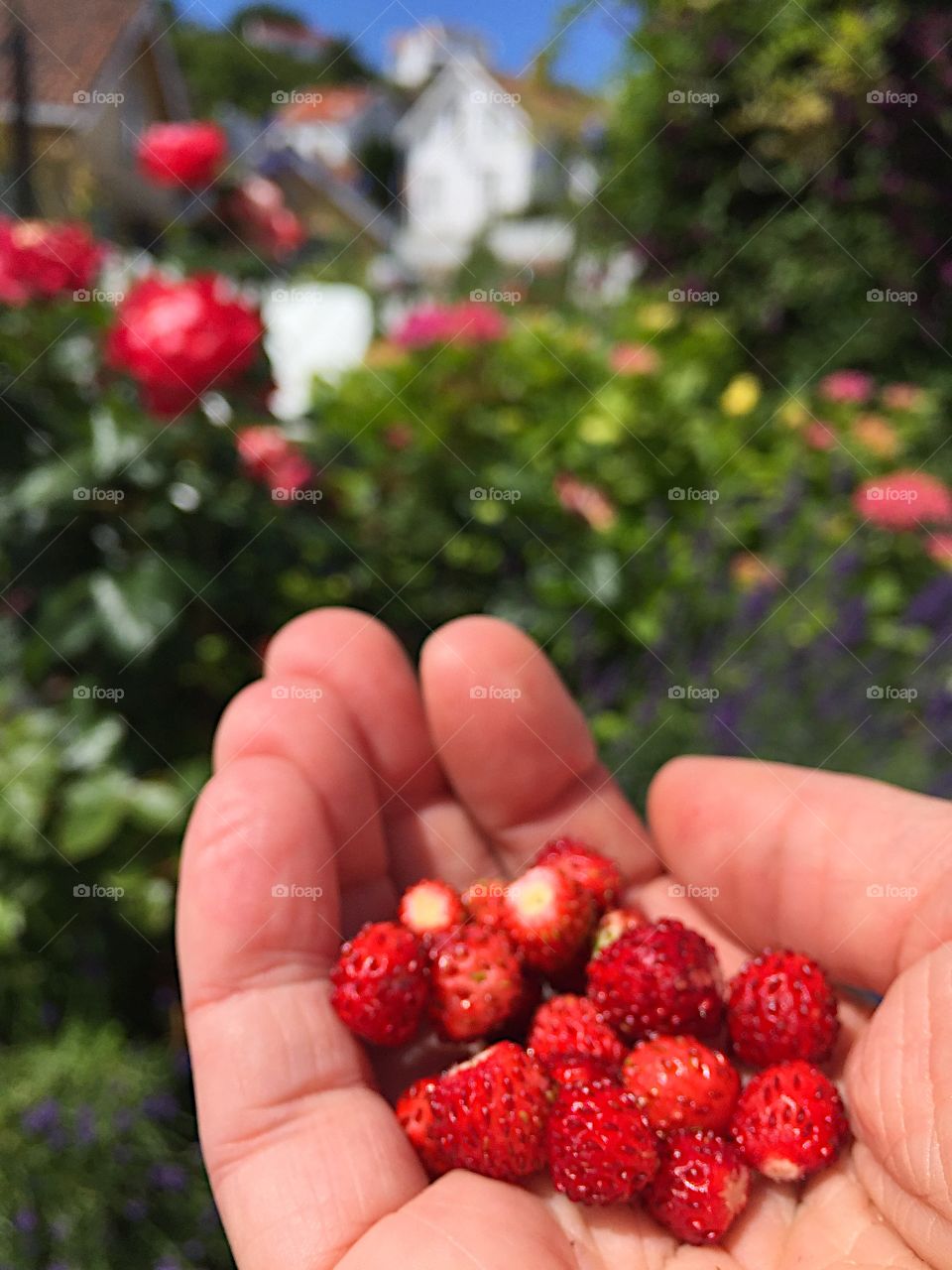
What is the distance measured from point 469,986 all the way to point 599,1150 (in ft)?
0.81

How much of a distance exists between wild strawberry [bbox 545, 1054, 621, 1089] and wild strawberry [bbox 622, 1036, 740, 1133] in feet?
0.09

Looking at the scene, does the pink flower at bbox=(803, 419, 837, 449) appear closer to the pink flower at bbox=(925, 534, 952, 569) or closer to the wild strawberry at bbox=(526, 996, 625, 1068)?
the pink flower at bbox=(925, 534, 952, 569)

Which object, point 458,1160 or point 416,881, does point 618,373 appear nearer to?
point 416,881

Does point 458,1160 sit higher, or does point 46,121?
point 46,121

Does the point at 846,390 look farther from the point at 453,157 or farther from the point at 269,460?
the point at 453,157

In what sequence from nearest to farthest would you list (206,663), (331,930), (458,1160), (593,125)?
1. (458,1160)
2. (331,930)
3. (206,663)
4. (593,125)

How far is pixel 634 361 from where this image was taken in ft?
9.39

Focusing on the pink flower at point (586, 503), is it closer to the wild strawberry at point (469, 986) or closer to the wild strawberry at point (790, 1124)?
the wild strawberry at point (469, 986)

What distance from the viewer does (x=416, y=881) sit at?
1368 mm

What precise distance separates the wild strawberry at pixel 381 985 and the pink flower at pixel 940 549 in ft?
6.16

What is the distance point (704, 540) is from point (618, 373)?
822mm

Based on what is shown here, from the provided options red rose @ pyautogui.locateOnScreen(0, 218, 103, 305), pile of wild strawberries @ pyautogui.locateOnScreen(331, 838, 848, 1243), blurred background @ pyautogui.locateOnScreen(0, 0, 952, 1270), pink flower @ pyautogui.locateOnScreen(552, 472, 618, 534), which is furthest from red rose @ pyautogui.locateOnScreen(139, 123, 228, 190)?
pile of wild strawberries @ pyautogui.locateOnScreen(331, 838, 848, 1243)

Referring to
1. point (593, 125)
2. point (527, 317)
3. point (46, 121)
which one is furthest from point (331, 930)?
point (593, 125)

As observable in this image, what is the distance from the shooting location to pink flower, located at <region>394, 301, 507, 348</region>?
285 cm
